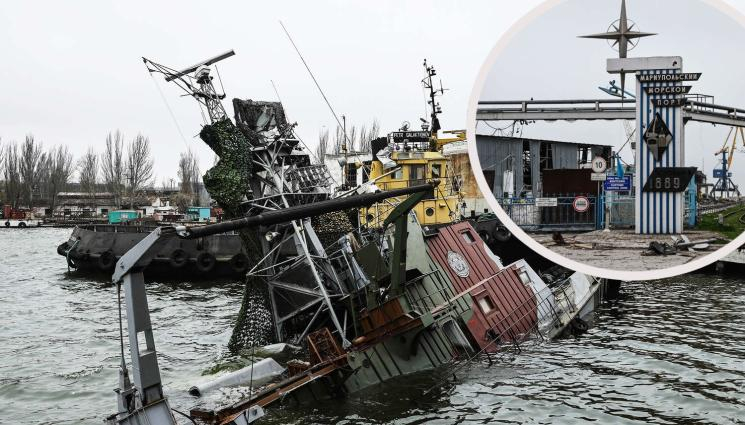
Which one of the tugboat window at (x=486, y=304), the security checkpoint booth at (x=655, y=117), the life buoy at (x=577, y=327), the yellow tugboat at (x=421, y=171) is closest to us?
the security checkpoint booth at (x=655, y=117)

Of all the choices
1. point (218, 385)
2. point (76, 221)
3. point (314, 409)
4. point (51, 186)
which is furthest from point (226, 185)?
point (51, 186)

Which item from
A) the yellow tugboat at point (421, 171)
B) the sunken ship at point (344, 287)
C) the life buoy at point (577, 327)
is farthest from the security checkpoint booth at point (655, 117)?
the yellow tugboat at point (421, 171)

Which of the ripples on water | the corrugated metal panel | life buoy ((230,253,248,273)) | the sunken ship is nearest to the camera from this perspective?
the ripples on water

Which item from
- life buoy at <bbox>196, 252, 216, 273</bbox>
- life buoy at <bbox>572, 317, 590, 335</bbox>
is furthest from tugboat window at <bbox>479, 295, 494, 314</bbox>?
life buoy at <bbox>196, 252, 216, 273</bbox>

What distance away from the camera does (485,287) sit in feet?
44.6

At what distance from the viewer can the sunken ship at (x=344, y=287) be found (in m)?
10.8

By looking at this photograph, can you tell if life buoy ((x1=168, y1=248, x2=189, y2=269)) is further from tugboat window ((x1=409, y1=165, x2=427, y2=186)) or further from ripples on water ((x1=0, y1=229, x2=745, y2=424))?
tugboat window ((x1=409, y1=165, x2=427, y2=186))

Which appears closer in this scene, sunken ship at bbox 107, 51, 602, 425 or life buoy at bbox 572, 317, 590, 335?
sunken ship at bbox 107, 51, 602, 425

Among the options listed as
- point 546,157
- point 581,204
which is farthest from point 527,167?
point 581,204

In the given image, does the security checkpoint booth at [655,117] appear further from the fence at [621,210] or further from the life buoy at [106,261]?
the life buoy at [106,261]

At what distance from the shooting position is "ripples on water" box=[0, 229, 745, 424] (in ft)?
32.2

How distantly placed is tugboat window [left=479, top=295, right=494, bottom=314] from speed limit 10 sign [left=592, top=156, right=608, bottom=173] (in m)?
10.1

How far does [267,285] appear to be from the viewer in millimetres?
13602

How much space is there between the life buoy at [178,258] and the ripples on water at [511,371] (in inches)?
249
